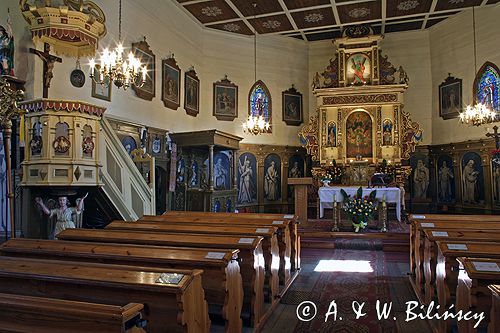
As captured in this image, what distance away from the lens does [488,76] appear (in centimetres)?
1335

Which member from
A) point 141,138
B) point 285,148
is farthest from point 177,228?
point 285,148

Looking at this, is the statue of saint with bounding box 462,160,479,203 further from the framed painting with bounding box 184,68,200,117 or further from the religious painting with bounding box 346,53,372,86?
the framed painting with bounding box 184,68,200,117

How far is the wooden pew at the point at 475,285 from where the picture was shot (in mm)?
2935

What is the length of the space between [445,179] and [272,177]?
6735 millimetres

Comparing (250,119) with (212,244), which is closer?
(212,244)

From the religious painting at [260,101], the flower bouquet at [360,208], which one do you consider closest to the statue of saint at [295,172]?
the religious painting at [260,101]

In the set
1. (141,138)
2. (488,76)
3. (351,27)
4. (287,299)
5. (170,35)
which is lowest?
(287,299)

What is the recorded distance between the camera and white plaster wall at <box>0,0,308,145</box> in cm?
830

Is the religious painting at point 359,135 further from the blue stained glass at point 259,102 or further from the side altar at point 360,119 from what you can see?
the blue stained glass at point 259,102

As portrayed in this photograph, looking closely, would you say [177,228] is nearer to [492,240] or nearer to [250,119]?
[492,240]

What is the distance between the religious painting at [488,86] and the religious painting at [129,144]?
11864 millimetres

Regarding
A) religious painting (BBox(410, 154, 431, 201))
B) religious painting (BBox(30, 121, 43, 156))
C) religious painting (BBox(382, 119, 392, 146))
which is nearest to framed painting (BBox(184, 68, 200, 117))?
religious painting (BBox(30, 121, 43, 156))

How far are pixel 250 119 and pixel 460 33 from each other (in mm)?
8781

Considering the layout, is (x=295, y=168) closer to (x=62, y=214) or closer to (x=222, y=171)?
(x=222, y=171)
